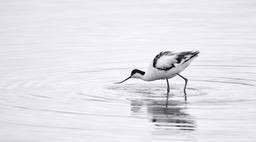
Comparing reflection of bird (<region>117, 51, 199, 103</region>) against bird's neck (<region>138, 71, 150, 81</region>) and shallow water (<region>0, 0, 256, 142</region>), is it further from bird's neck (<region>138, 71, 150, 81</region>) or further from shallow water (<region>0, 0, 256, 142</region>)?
shallow water (<region>0, 0, 256, 142</region>)

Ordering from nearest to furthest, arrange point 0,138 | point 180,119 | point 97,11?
1. point 0,138
2. point 180,119
3. point 97,11

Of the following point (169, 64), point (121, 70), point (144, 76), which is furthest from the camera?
point (121, 70)

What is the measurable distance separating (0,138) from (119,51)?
380 inches

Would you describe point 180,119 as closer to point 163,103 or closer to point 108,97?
point 163,103

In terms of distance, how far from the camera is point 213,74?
18.8 metres

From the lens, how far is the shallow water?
44.0ft

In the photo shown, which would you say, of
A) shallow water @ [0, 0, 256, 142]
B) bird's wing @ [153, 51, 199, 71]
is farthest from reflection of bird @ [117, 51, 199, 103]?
shallow water @ [0, 0, 256, 142]

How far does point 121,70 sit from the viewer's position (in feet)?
64.4

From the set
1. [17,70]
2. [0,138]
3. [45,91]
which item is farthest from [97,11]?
[0,138]

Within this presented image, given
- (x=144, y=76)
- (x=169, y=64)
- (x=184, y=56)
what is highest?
(x=184, y=56)

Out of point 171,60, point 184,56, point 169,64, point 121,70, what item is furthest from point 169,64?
point 121,70

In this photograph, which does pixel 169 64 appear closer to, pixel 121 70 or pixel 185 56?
pixel 185 56

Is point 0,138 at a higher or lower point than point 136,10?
lower

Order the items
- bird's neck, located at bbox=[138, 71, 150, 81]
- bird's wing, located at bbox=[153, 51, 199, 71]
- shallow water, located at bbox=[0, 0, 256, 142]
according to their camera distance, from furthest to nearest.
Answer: bird's neck, located at bbox=[138, 71, 150, 81] < bird's wing, located at bbox=[153, 51, 199, 71] < shallow water, located at bbox=[0, 0, 256, 142]
